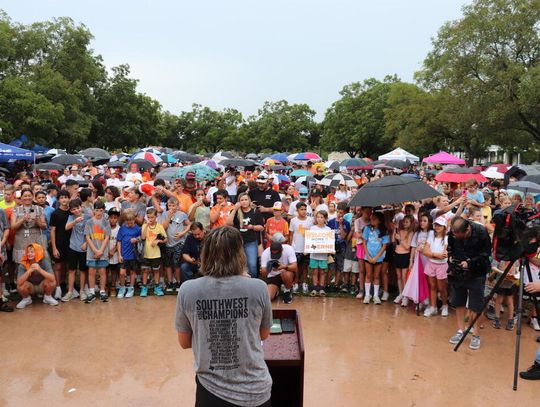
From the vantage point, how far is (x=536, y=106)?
21672 millimetres

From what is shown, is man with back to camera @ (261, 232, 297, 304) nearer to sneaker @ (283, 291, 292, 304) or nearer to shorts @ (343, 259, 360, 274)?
sneaker @ (283, 291, 292, 304)

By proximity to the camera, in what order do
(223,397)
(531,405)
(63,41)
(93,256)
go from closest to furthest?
1. (223,397)
2. (531,405)
3. (93,256)
4. (63,41)

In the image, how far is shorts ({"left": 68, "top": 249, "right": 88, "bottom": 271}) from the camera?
7.55 m

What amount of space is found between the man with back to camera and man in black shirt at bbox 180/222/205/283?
1.09 metres

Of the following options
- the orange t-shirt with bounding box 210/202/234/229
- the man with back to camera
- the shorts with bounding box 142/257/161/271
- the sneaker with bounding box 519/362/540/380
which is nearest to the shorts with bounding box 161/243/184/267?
the shorts with bounding box 142/257/161/271

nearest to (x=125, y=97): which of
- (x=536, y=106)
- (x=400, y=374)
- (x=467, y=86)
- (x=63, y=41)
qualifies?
(x=63, y=41)

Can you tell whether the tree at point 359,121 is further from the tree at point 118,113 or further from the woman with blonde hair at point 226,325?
the woman with blonde hair at point 226,325

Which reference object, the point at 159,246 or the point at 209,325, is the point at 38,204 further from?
the point at 209,325

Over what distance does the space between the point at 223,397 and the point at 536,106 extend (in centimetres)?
2372

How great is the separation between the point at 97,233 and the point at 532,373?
635 centimetres

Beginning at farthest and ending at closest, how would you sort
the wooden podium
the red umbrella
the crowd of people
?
the red umbrella
the crowd of people
the wooden podium

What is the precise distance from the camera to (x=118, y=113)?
38750 mm

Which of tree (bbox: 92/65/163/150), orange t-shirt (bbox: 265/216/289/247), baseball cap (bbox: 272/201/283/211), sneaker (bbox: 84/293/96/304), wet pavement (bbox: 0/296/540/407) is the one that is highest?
tree (bbox: 92/65/163/150)

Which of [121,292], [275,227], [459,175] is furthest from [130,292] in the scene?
[459,175]
